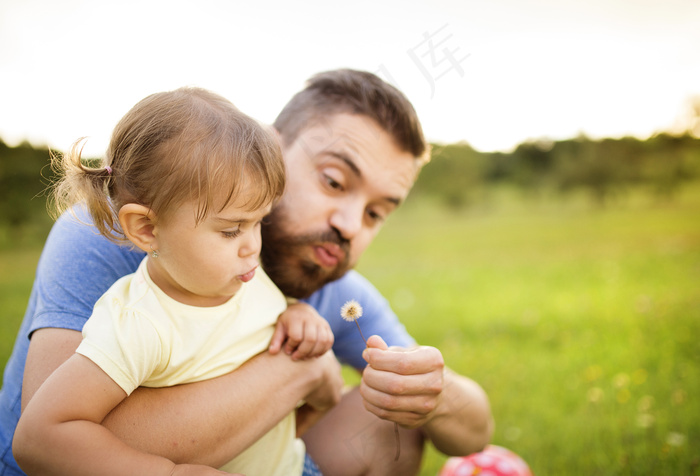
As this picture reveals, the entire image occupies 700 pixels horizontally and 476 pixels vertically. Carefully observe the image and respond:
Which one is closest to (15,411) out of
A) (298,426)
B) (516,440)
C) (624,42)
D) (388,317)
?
(298,426)

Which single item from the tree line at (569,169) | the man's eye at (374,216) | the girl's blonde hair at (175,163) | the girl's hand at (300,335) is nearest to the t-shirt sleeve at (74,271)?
the girl's blonde hair at (175,163)

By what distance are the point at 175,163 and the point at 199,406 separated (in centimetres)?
73

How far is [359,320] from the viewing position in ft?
7.81

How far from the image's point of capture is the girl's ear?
1.25m

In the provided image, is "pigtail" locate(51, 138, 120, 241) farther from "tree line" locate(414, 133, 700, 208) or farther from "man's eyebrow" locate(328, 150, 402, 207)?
"tree line" locate(414, 133, 700, 208)

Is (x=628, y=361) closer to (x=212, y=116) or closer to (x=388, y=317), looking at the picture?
→ (x=388, y=317)

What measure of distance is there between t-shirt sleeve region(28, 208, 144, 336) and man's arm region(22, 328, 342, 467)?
6cm

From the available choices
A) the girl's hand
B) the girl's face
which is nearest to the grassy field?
the girl's hand

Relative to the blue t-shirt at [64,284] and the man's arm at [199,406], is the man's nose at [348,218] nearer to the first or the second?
the man's arm at [199,406]

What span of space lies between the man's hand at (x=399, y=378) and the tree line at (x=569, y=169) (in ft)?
41.8

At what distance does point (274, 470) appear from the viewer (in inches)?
65.4

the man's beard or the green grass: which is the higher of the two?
the man's beard

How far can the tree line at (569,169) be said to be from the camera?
1575 cm

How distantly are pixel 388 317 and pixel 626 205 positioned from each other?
17.0 meters
